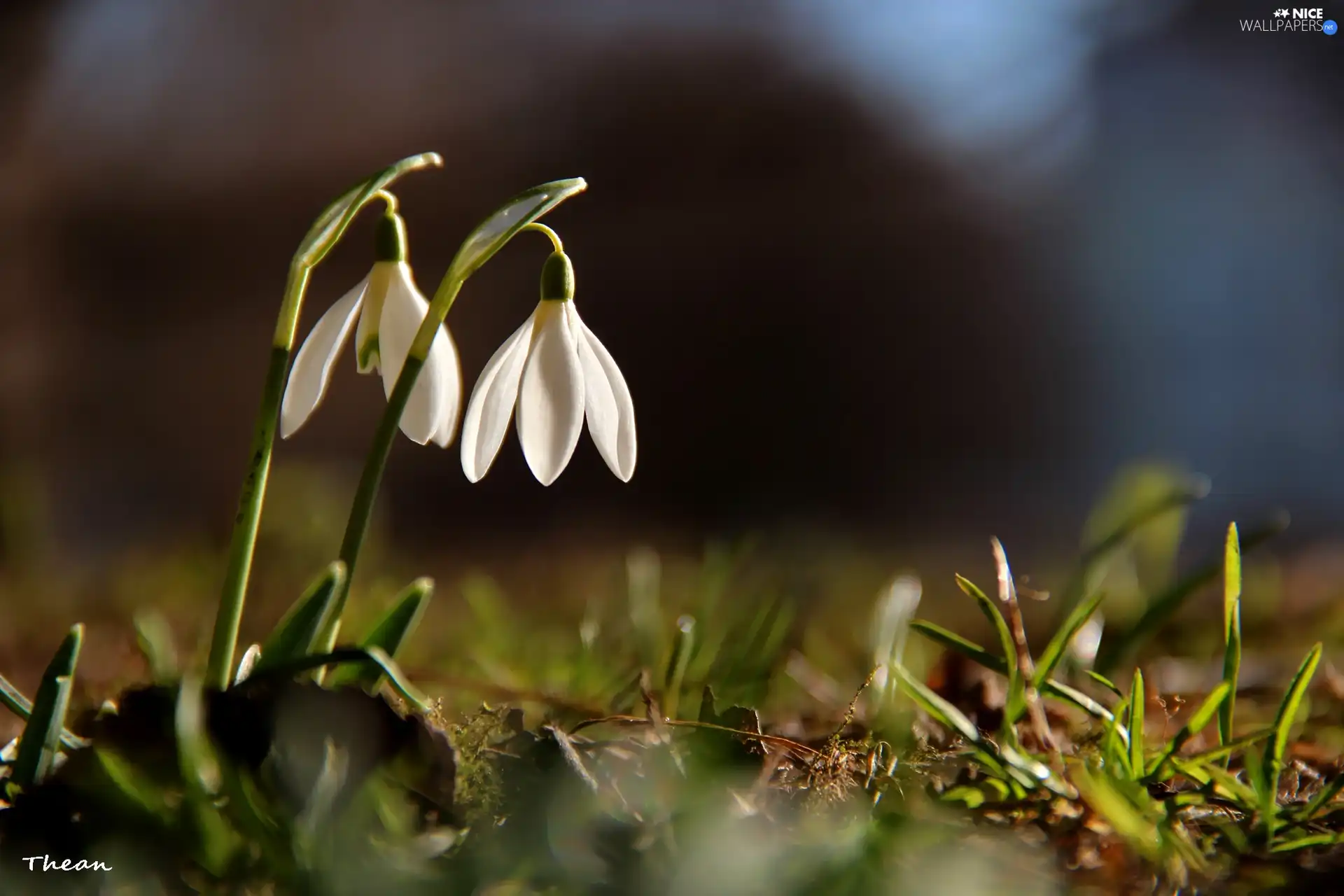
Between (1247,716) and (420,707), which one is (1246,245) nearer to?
(1247,716)

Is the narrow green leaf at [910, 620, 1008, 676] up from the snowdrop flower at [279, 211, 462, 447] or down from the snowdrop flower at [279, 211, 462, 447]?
down

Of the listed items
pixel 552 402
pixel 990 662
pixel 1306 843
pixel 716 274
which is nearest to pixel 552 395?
pixel 552 402

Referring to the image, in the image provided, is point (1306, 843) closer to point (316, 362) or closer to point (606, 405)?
point (606, 405)

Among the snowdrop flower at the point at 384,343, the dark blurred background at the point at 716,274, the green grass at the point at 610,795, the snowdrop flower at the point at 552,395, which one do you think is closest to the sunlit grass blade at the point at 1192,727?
the green grass at the point at 610,795

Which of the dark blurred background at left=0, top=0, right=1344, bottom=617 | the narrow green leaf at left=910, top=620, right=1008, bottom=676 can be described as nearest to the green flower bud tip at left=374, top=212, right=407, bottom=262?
the narrow green leaf at left=910, top=620, right=1008, bottom=676

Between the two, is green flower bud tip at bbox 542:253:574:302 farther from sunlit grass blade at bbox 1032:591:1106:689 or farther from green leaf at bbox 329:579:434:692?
sunlit grass blade at bbox 1032:591:1106:689

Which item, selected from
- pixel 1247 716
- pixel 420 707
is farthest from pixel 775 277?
pixel 420 707

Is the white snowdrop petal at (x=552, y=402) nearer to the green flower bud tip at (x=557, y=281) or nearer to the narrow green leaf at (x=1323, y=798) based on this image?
the green flower bud tip at (x=557, y=281)

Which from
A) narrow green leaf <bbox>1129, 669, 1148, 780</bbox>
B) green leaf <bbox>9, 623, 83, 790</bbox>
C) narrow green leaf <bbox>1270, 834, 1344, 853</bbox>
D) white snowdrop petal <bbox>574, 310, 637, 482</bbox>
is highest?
white snowdrop petal <bbox>574, 310, 637, 482</bbox>
